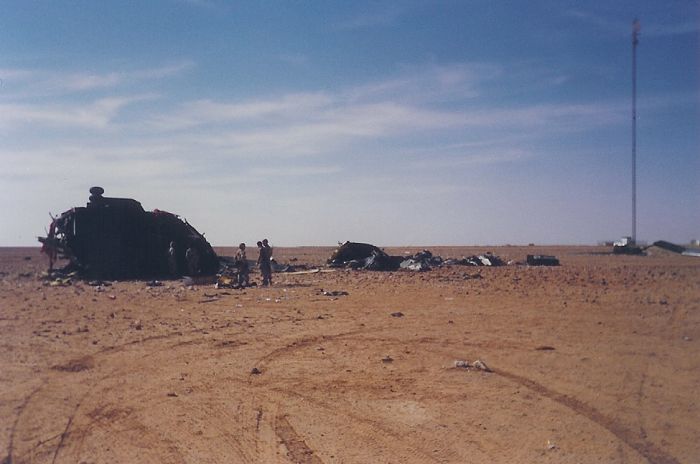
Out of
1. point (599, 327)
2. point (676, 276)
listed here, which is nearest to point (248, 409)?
point (599, 327)

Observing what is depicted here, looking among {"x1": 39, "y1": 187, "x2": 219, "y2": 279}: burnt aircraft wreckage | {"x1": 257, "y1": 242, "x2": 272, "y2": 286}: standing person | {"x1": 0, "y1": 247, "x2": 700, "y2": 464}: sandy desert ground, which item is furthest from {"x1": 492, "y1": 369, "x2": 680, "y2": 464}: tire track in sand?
{"x1": 39, "y1": 187, "x2": 219, "y2": 279}: burnt aircraft wreckage

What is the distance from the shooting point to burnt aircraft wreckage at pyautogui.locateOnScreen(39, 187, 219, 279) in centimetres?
2667

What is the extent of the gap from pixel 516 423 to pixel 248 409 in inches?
126

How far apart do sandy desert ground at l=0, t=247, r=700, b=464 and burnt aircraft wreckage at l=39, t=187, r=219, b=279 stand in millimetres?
9668

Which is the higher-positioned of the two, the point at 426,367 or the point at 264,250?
the point at 264,250

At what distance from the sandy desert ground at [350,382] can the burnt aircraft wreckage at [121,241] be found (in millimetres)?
9668

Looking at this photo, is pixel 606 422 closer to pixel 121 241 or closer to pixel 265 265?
pixel 265 265

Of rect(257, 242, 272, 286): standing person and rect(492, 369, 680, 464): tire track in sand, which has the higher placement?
rect(257, 242, 272, 286): standing person

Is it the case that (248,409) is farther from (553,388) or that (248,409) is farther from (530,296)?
(530,296)

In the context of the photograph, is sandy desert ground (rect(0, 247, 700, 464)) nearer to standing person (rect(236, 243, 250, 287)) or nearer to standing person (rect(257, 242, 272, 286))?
standing person (rect(236, 243, 250, 287))

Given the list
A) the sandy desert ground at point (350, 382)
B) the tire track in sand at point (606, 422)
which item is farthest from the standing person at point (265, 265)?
the tire track in sand at point (606, 422)

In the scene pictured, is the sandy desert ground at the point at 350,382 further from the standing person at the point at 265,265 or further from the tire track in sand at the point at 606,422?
the standing person at the point at 265,265

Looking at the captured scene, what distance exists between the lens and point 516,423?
24.5 feet

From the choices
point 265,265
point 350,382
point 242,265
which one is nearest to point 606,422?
point 350,382
